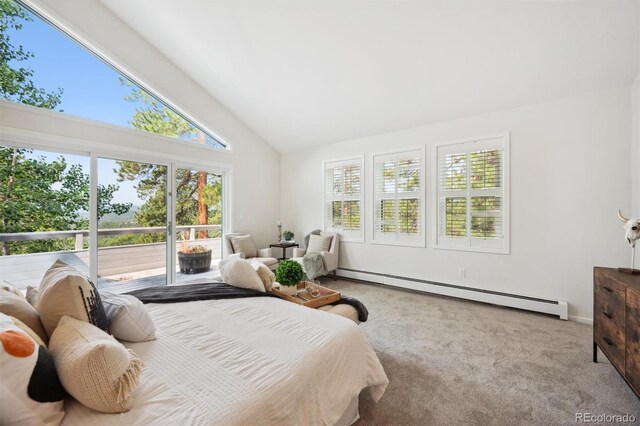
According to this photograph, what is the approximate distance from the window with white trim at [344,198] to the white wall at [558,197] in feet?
4.08

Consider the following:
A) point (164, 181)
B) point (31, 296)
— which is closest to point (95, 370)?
point (31, 296)

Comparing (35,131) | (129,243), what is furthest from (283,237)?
(35,131)

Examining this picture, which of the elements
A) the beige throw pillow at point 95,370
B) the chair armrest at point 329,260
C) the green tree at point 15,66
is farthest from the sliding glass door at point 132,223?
the beige throw pillow at point 95,370

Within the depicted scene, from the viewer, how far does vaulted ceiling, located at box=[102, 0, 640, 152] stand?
2.36 metres

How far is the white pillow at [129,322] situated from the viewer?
133 cm

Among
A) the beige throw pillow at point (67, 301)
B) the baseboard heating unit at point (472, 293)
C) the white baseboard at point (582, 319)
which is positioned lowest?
the white baseboard at point (582, 319)

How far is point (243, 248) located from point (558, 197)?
14.5 feet

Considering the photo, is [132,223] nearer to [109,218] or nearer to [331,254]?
[109,218]

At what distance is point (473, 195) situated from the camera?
3.66 metres

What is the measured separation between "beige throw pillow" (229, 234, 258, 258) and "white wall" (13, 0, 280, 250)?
323 mm

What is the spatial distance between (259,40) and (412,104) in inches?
83.7

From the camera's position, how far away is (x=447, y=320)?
3014 millimetres

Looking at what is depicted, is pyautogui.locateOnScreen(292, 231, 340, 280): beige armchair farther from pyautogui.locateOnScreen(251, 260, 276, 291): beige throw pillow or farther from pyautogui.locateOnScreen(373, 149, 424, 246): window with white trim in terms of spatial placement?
pyautogui.locateOnScreen(251, 260, 276, 291): beige throw pillow

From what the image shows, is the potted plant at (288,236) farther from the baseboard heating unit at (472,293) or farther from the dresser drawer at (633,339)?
the dresser drawer at (633,339)
